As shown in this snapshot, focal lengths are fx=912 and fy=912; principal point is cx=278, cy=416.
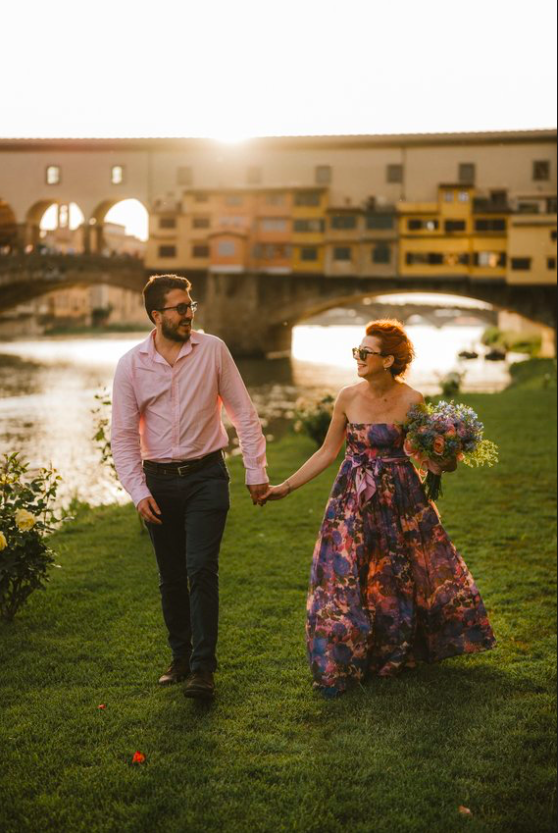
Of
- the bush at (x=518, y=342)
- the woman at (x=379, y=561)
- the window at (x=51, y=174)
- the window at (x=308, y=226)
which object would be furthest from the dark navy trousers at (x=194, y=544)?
the bush at (x=518, y=342)

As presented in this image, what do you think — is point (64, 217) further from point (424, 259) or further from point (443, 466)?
point (424, 259)

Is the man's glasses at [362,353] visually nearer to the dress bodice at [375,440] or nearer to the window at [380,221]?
the dress bodice at [375,440]

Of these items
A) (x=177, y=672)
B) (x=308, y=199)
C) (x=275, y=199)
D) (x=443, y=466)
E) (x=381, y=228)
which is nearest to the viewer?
(x=443, y=466)

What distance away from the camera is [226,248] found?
77.2 ft

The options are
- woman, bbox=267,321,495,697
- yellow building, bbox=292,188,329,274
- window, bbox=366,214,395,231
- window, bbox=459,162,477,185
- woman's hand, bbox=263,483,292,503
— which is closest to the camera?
woman's hand, bbox=263,483,292,503

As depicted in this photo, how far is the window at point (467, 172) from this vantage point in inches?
1224

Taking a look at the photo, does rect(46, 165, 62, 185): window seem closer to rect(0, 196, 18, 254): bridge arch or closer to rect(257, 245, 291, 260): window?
rect(0, 196, 18, 254): bridge arch

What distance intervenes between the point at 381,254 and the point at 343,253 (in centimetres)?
130

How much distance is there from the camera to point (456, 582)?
140 inches

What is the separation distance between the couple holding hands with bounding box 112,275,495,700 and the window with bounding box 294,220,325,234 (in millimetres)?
25907

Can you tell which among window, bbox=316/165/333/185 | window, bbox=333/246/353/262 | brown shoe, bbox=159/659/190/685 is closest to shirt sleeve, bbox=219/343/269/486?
brown shoe, bbox=159/659/190/685

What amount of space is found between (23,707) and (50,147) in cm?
252

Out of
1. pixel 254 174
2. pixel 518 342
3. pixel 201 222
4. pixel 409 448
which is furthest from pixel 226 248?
pixel 409 448

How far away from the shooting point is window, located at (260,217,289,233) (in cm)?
2819
